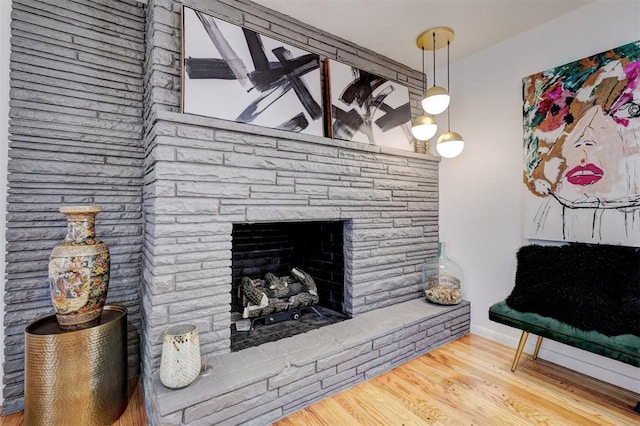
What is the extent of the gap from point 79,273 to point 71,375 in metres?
0.49

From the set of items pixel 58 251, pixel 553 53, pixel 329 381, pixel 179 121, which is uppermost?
pixel 553 53

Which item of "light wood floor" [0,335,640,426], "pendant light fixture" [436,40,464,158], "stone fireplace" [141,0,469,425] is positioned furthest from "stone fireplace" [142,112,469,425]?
"pendant light fixture" [436,40,464,158]

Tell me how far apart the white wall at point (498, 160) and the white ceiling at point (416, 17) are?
0.16m

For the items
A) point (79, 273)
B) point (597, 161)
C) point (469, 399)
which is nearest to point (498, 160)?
point (597, 161)

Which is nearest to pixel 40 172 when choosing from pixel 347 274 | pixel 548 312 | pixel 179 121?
pixel 179 121

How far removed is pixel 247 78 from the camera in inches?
74.1

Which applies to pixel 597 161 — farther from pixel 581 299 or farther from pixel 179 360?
pixel 179 360

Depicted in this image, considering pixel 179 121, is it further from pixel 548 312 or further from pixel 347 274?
pixel 548 312

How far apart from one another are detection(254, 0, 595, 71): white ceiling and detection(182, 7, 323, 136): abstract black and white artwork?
29cm

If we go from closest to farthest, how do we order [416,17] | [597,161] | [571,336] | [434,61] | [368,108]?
[571,336] < [597,161] < [416,17] < [368,108] < [434,61]

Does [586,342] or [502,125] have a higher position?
[502,125]

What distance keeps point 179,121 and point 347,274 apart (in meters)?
1.59

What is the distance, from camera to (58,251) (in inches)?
57.7

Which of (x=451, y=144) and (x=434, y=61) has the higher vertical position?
(x=434, y=61)
